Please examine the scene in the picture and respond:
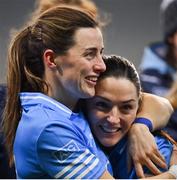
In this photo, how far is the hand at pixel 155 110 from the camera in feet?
4.12

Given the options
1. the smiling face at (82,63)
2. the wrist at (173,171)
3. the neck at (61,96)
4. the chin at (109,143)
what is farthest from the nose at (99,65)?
the wrist at (173,171)

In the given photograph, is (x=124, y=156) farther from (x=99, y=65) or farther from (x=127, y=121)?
(x=99, y=65)

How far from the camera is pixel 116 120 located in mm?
1196

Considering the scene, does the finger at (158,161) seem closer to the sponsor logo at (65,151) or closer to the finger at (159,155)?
the finger at (159,155)

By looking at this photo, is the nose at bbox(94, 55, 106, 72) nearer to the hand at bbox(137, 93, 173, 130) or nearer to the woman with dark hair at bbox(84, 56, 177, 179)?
the woman with dark hair at bbox(84, 56, 177, 179)

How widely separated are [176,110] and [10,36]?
0.63 m

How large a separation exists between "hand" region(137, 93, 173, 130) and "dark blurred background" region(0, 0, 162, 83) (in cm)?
19

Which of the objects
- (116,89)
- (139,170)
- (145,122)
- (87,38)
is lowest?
(139,170)

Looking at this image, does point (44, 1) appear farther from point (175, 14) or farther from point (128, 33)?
point (175, 14)

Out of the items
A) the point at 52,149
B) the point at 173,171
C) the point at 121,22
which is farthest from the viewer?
the point at 121,22

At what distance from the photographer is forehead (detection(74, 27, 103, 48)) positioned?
3.73 feet

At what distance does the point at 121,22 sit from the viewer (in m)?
1.43

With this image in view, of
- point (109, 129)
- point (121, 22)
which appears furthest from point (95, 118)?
point (121, 22)

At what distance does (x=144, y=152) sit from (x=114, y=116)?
5.5 inches
